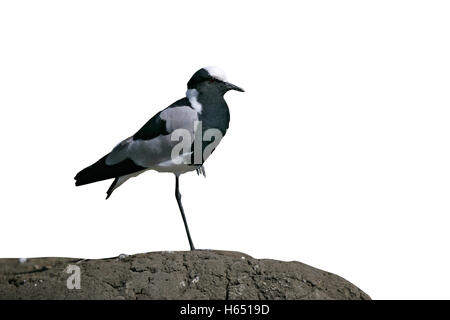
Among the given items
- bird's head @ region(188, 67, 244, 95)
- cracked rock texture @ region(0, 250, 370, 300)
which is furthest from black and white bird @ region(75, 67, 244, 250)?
cracked rock texture @ region(0, 250, 370, 300)

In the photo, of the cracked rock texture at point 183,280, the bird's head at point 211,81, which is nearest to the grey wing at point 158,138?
the bird's head at point 211,81

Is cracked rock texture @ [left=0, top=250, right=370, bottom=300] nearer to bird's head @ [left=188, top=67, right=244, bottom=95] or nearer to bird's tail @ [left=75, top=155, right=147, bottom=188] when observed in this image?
bird's tail @ [left=75, top=155, right=147, bottom=188]

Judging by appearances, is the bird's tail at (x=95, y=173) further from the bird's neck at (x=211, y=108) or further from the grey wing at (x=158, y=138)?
the bird's neck at (x=211, y=108)

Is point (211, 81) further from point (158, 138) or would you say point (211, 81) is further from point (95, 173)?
point (95, 173)

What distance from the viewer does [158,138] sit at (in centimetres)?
650

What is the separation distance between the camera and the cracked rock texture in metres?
6.01

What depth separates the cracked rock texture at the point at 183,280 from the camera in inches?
237

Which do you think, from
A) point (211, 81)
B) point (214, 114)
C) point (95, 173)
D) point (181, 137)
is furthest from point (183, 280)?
point (211, 81)
